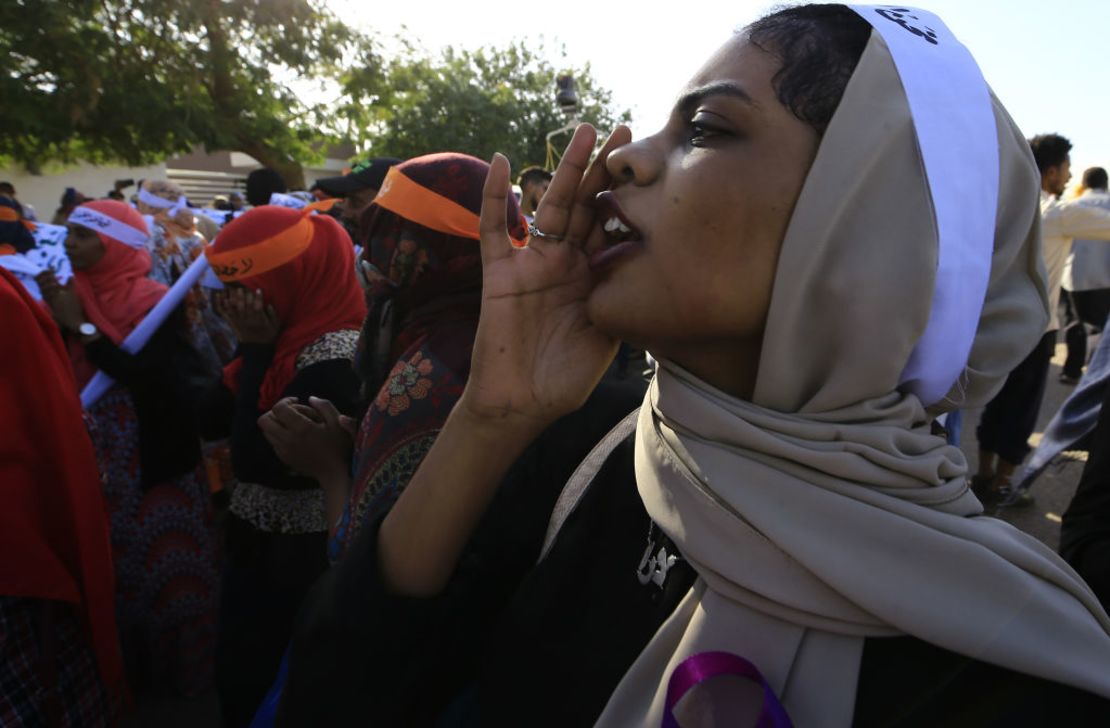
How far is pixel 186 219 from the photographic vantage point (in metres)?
7.79

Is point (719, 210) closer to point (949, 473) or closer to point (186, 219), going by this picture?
point (949, 473)

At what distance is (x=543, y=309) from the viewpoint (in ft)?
3.91

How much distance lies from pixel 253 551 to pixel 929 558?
2.36 m

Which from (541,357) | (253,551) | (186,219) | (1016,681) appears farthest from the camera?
(186,219)

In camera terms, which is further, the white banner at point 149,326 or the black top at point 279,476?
the white banner at point 149,326

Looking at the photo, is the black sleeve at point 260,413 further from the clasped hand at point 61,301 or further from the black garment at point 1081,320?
the black garment at point 1081,320

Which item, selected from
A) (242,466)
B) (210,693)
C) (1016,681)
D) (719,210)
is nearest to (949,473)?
(1016,681)

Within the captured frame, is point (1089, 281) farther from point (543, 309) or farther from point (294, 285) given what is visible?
point (543, 309)

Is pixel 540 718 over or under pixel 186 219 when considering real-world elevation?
over

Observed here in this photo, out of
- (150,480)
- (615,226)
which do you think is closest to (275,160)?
(150,480)

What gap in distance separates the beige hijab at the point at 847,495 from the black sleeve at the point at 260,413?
1.78 m

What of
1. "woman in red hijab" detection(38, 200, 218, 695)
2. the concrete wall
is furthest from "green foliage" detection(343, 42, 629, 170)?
"woman in red hijab" detection(38, 200, 218, 695)

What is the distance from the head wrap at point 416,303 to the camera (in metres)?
1.76

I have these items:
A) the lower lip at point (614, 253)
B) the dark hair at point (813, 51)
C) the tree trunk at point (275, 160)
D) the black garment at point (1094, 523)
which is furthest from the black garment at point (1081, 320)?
the tree trunk at point (275, 160)
